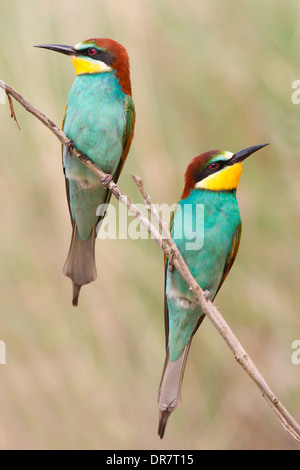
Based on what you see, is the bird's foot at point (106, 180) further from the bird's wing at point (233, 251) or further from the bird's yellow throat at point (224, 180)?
the bird's wing at point (233, 251)

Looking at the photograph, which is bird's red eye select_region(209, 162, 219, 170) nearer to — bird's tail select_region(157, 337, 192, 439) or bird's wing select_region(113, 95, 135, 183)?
bird's wing select_region(113, 95, 135, 183)

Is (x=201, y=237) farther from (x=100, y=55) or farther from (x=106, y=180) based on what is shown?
(x=100, y=55)

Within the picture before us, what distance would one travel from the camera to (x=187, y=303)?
183 centimetres

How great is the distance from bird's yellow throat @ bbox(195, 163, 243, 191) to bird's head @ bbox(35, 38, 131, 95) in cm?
33

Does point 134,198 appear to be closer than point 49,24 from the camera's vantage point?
Yes

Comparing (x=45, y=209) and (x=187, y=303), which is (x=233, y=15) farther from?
(x=187, y=303)

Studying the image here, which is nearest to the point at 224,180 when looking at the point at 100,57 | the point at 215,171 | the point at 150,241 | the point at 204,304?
the point at 215,171

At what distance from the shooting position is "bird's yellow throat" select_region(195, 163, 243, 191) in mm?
1730

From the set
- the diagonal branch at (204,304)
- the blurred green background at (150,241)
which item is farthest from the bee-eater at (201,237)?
the blurred green background at (150,241)

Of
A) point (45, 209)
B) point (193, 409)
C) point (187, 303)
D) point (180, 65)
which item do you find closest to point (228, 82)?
point (180, 65)

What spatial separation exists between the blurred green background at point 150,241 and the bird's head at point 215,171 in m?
0.61

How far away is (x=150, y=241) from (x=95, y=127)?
0.88 meters

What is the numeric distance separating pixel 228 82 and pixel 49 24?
0.73 meters

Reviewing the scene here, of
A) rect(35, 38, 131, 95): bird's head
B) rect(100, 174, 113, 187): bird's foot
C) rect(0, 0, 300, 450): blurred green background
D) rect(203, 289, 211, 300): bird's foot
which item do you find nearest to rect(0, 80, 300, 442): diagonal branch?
rect(100, 174, 113, 187): bird's foot
